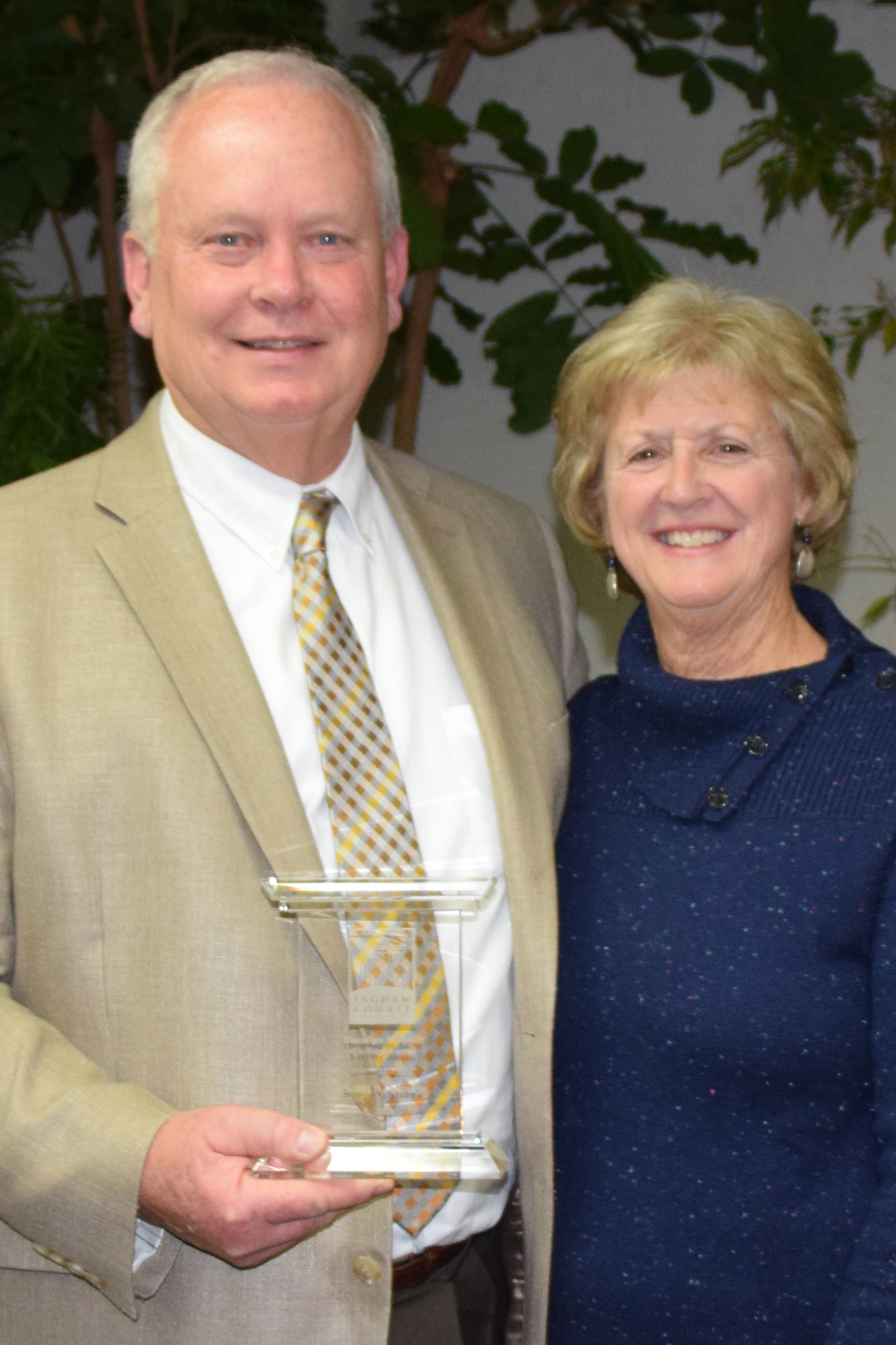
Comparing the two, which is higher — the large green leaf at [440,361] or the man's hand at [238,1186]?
the large green leaf at [440,361]

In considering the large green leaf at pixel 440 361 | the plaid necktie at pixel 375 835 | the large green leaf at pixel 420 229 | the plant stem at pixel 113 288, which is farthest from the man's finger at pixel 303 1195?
the large green leaf at pixel 440 361

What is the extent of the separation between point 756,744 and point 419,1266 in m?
0.73

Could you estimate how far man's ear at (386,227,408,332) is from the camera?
6.58 feet

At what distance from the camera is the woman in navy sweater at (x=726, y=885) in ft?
5.31

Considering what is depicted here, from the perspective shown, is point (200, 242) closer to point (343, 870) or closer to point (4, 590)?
point (4, 590)

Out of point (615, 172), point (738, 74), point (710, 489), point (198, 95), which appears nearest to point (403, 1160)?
point (710, 489)

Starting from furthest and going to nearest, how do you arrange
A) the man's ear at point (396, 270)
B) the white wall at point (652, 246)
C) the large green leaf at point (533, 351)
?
the white wall at point (652, 246) < the large green leaf at point (533, 351) < the man's ear at point (396, 270)

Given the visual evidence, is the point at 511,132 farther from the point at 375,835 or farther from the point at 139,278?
the point at 375,835

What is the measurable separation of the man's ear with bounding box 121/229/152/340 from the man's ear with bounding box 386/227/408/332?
0.33 m

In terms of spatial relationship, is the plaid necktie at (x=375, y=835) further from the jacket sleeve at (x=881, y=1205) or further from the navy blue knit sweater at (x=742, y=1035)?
the jacket sleeve at (x=881, y=1205)

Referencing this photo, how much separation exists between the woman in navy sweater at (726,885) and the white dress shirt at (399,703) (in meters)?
0.12

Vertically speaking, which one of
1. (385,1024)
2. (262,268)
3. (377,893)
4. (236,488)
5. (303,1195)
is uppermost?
(262,268)

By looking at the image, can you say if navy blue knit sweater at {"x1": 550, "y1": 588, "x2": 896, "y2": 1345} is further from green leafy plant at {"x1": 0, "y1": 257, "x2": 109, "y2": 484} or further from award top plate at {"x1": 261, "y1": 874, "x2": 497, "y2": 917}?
green leafy plant at {"x1": 0, "y1": 257, "x2": 109, "y2": 484}

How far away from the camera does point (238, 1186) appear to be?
1331mm
